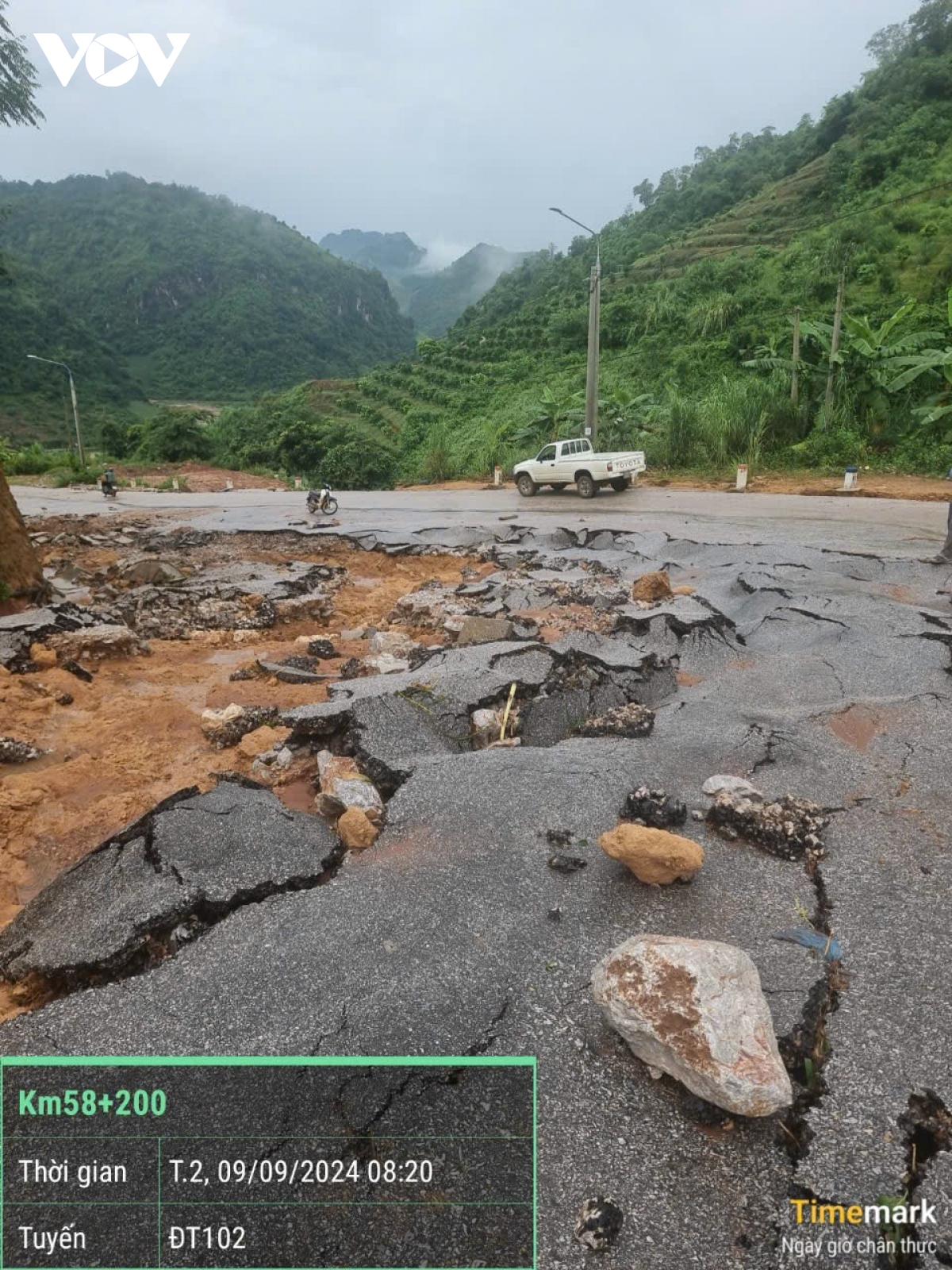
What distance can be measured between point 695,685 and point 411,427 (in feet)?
126

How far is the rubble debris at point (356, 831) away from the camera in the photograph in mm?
3186

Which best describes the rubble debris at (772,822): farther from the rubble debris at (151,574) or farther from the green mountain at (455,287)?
the green mountain at (455,287)

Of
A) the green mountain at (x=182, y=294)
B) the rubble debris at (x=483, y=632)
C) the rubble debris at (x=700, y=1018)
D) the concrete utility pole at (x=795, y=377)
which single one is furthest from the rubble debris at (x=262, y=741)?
the green mountain at (x=182, y=294)

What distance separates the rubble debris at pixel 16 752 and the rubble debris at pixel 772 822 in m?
4.27

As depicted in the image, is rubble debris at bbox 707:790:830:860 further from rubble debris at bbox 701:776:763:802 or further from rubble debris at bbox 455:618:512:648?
rubble debris at bbox 455:618:512:648

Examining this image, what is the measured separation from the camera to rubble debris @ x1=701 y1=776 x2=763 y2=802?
10.8 feet

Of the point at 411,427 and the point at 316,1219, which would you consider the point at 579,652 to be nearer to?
the point at 316,1219

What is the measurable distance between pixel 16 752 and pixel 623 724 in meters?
3.99

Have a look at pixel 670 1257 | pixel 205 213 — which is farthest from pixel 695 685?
pixel 205 213

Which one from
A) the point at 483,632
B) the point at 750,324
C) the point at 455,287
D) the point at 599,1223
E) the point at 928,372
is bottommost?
the point at 599,1223

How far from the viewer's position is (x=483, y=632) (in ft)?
20.0

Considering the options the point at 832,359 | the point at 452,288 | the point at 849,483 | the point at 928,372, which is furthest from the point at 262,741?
the point at 452,288

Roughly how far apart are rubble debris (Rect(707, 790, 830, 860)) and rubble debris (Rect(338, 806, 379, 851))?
161cm

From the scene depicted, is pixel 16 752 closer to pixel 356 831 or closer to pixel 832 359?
pixel 356 831
